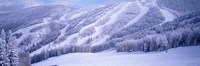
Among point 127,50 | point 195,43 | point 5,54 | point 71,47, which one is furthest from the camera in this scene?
point 71,47

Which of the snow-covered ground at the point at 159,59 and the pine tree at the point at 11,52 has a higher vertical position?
the pine tree at the point at 11,52

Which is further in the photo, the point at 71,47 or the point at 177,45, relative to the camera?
the point at 71,47

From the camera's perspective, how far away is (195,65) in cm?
5569

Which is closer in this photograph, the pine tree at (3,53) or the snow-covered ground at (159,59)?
the pine tree at (3,53)

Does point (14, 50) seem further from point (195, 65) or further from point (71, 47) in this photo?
point (71, 47)

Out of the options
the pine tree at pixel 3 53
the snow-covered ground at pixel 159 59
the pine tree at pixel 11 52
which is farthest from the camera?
the snow-covered ground at pixel 159 59

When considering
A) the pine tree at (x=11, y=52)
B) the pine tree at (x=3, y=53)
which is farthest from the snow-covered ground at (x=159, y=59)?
the pine tree at (x=3, y=53)

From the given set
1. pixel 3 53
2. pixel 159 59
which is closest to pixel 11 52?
pixel 3 53

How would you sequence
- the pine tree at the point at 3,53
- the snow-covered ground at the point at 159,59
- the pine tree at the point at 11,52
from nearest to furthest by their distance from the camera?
the pine tree at the point at 3,53
the pine tree at the point at 11,52
the snow-covered ground at the point at 159,59

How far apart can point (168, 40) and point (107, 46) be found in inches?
2662

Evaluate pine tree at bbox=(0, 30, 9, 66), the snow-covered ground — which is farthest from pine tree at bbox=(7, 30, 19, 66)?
the snow-covered ground

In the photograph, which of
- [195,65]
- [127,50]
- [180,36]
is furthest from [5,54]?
[127,50]

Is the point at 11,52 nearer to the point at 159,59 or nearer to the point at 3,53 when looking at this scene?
the point at 3,53

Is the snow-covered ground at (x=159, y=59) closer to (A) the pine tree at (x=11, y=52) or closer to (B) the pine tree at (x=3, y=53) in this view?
(A) the pine tree at (x=11, y=52)
